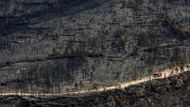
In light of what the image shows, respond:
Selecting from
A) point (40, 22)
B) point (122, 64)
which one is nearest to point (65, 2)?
point (40, 22)

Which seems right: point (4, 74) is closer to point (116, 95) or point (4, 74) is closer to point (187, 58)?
point (116, 95)

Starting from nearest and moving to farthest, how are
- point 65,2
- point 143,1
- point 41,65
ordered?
point 41,65 < point 143,1 < point 65,2

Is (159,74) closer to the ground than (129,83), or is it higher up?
higher up

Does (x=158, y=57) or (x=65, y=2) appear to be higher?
(x=65, y=2)

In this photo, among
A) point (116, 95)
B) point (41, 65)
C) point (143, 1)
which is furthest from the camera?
point (143, 1)

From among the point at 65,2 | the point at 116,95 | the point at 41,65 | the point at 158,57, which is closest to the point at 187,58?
the point at 158,57

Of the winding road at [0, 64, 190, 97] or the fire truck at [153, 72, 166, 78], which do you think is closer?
the winding road at [0, 64, 190, 97]

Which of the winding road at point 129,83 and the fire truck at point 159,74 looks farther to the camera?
the fire truck at point 159,74

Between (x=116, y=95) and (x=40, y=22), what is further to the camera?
(x=40, y=22)

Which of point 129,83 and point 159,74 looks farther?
point 159,74
